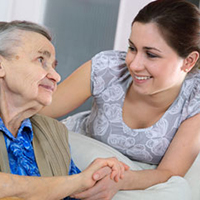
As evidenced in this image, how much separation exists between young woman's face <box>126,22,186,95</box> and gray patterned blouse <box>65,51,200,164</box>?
20 centimetres

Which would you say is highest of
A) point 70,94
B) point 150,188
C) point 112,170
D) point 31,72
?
point 31,72

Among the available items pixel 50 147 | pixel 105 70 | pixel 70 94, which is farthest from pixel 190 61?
pixel 50 147

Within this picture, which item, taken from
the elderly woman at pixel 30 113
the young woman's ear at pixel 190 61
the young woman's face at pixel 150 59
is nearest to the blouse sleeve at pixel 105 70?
the young woman's face at pixel 150 59

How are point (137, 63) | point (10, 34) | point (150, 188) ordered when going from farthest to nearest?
point (137, 63), point (150, 188), point (10, 34)

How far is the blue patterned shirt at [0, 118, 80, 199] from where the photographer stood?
4.85ft

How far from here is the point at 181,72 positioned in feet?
6.98

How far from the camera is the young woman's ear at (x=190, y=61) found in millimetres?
2086

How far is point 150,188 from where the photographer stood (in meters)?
1.84

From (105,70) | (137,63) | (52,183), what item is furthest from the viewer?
(105,70)

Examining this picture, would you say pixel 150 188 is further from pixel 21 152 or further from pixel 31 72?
pixel 31 72

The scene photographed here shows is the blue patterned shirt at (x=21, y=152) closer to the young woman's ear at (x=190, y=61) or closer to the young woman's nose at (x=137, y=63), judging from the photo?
the young woman's nose at (x=137, y=63)

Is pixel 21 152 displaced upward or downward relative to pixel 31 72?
downward

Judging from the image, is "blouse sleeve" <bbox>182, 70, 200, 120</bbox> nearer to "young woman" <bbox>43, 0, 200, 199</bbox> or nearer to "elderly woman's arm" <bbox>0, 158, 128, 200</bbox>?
"young woman" <bbox>43, 0, 200, 199</bbox>

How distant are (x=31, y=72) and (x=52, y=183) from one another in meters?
0.40
